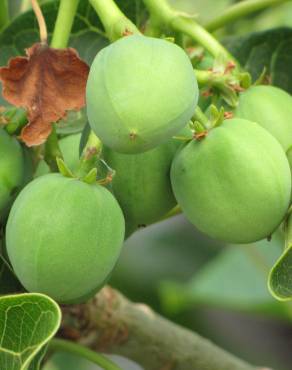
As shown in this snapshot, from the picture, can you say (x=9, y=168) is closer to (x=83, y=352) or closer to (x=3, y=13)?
(x=83, y=352)

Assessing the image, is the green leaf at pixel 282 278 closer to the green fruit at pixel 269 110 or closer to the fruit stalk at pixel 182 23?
the green fruit at pixel 269 110

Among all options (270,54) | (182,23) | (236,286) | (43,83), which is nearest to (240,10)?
(270,54)

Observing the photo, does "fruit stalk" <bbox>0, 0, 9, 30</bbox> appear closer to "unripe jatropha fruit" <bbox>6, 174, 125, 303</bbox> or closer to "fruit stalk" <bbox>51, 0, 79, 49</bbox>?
"fruit stalk" <bbox>51, 0, 79, 49</bbox>

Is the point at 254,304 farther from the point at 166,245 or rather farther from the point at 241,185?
the point at 241,185

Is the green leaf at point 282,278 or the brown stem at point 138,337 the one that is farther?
the brown stem at point 138,337

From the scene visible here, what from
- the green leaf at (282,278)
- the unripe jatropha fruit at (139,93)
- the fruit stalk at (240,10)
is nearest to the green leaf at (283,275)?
the green leaf at (282,278)
